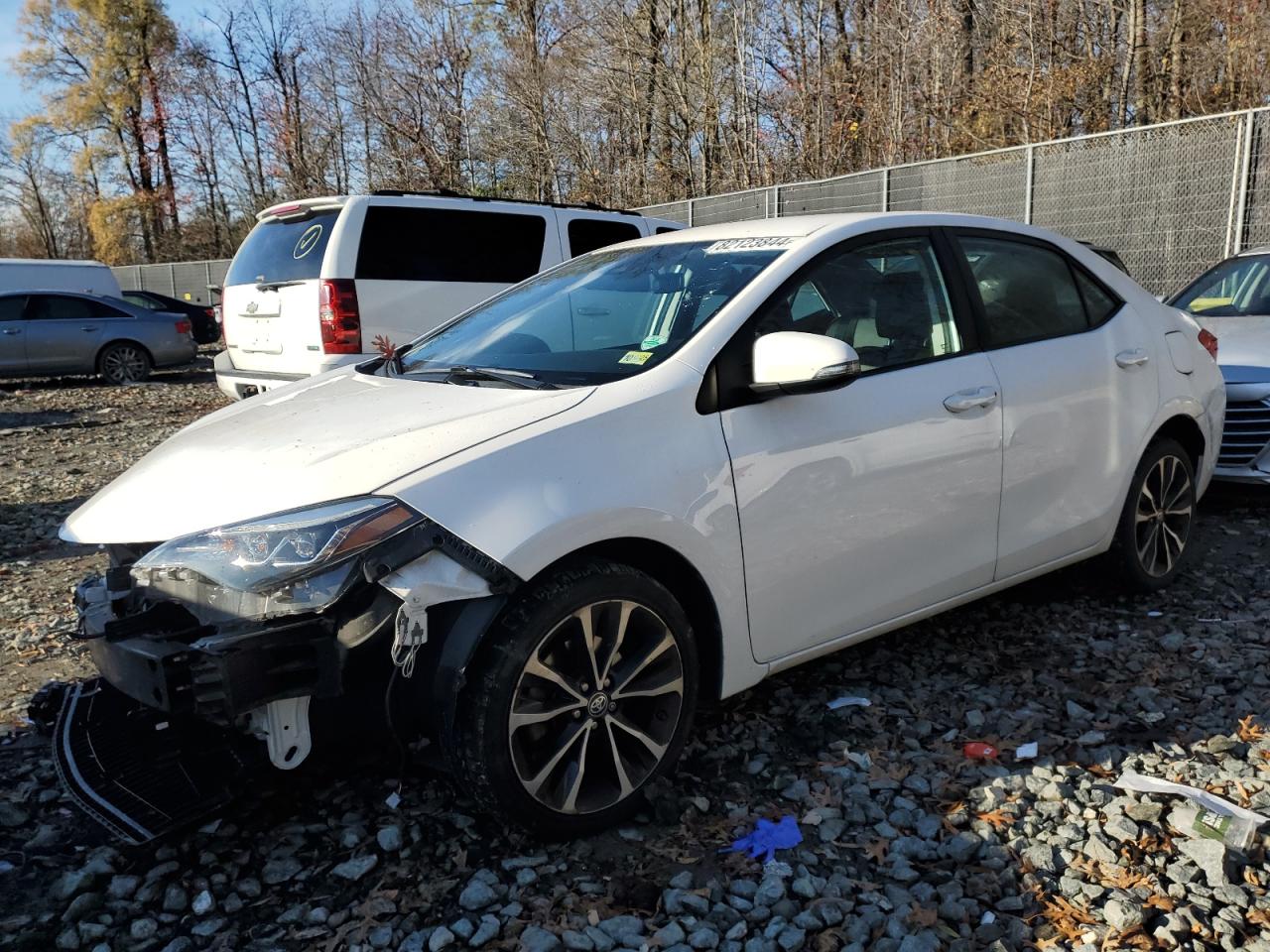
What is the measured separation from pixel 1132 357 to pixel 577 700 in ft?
9.44

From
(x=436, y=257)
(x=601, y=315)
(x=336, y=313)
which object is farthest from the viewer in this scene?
(x=436, y=257)

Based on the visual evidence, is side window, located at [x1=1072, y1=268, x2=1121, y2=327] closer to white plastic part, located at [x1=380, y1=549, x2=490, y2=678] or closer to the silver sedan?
white plastic part, located at [x1=380, y1=549, x2=490, y2=678]

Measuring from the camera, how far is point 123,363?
1600cm

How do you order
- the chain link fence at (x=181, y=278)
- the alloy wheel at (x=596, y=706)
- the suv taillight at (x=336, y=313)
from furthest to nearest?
1. the chain link fence at (x=181, y=278)
2. the suv taillight at (x=336, y=313)
3. the alloy wheel at (x=596, y=706)

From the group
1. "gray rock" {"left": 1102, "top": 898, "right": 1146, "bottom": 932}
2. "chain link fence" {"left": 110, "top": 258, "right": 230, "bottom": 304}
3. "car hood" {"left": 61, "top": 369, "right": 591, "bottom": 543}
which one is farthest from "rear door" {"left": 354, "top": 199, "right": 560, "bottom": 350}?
"chain link fence" {"left": 110, "top": 258, "right": 230, "bottom": 304}

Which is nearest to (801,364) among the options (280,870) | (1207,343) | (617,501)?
(617,501)

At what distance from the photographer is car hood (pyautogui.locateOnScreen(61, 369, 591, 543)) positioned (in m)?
2.56

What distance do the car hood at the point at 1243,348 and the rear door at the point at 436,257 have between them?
5.24 metres

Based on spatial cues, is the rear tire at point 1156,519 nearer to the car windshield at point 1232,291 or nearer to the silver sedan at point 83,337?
the car windshield at point 1232,291

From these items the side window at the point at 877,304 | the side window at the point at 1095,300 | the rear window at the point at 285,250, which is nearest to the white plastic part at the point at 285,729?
the side window at the point at 877,304

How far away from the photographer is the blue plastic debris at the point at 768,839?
2719 millimetres

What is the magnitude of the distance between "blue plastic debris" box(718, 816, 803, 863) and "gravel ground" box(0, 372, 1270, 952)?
37 mm

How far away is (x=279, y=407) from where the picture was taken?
3.32 m

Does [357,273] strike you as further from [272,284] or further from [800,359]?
[800,359]
